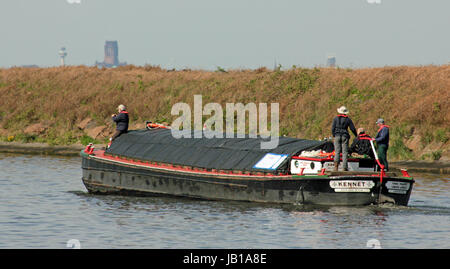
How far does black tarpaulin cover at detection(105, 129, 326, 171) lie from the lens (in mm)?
25266

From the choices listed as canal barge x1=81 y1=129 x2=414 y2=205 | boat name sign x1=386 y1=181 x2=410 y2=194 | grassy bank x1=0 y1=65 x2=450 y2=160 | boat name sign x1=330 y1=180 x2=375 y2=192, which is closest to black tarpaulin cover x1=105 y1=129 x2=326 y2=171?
canal barge x1=81 y1=129 x2=414 y2=205

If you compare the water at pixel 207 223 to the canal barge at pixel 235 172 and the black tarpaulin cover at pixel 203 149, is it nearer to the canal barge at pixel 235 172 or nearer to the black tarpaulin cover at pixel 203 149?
the canal barge at pixel 235 172

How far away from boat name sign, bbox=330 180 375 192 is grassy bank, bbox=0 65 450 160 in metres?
16.6

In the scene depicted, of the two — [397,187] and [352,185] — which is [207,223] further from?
[397,187]

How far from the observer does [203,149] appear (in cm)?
2683

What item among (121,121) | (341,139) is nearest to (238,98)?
(121,121)

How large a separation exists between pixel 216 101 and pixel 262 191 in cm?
3086

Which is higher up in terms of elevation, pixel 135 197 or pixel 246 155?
pixel 246 155

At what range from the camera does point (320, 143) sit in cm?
2481

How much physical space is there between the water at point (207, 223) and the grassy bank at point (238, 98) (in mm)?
15290

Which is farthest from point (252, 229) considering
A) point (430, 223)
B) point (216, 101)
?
point (216, 101)

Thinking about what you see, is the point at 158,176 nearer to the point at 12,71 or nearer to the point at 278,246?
the point at 278,246

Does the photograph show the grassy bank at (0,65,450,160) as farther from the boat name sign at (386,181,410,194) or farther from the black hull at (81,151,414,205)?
the black hull at (81,151,414,205)
